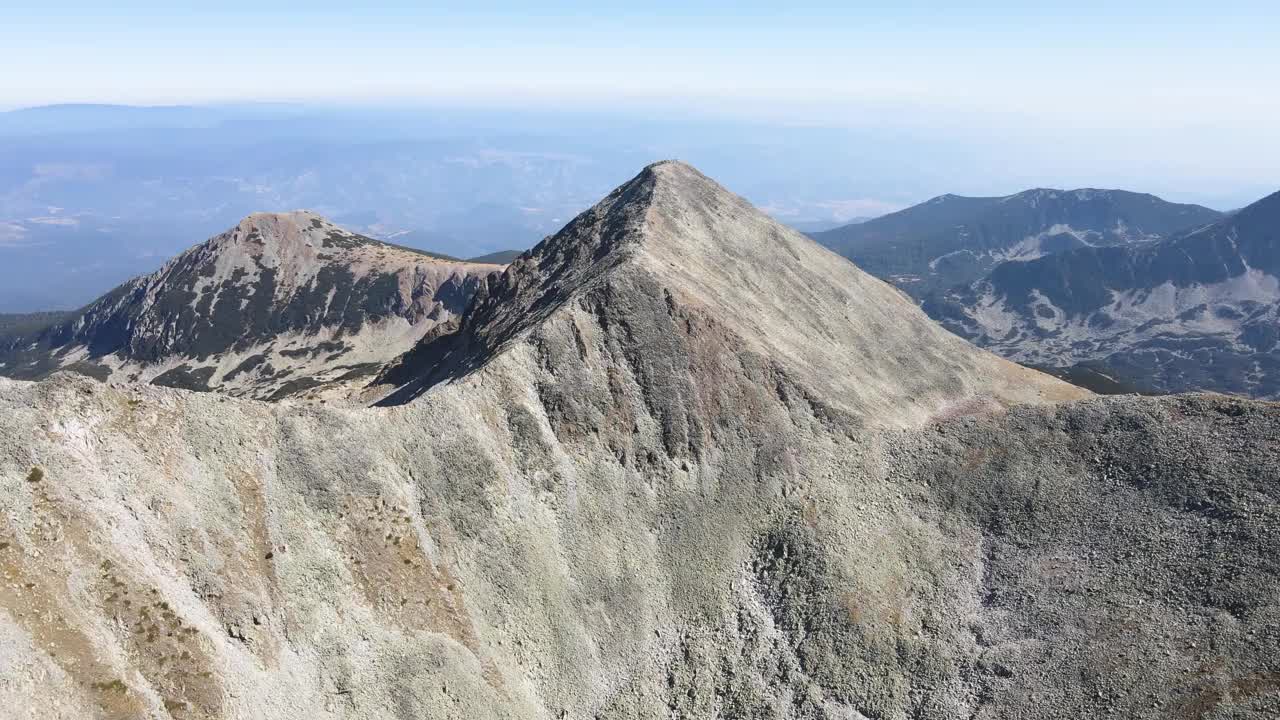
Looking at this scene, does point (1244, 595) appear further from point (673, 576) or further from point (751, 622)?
point (673, 576)

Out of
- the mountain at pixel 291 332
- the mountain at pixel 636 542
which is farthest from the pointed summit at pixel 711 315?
the mountain at pixel 291 332

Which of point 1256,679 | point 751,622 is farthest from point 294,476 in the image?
point 1256,679

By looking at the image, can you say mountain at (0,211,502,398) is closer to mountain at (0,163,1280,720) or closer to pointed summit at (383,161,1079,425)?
pointed summit at (383,161,1079,425)

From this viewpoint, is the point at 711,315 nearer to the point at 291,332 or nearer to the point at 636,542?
the point at 636,542

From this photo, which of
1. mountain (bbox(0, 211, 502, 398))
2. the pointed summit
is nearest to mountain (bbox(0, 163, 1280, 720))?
the pointed summit

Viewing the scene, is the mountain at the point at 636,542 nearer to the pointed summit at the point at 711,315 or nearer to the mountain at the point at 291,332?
the pointed summit at the point at 711,315
